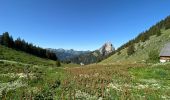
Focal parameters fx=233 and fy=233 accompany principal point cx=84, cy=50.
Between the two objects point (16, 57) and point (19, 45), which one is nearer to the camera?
point (16, 57)

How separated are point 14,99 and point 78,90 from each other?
6.46 m

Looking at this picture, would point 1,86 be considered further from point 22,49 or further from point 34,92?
point 22,49

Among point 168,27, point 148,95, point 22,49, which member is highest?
point 168,27

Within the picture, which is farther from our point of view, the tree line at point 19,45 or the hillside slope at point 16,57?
the tree line at point 19,45

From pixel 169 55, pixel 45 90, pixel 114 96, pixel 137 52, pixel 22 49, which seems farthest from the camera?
pixel 22 49

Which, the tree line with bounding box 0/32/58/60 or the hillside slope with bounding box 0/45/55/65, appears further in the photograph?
the tree line with bounding box 0/32/58/60

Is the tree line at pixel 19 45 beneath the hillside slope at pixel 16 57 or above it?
above

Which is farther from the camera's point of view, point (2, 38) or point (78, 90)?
point (2, 38)

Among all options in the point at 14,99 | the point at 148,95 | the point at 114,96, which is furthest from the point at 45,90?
the point at 148,95

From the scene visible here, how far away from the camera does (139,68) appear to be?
45219 mm

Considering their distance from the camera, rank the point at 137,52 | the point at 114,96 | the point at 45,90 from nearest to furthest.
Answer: the point at 114,96 < the point at 45,90 < the point at 137,52

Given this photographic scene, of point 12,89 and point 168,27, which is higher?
point 168,27

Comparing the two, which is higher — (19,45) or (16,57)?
(19,45)

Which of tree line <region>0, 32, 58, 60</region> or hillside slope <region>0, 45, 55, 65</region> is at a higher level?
tree line <region>0, 32, 58, 60</region>
